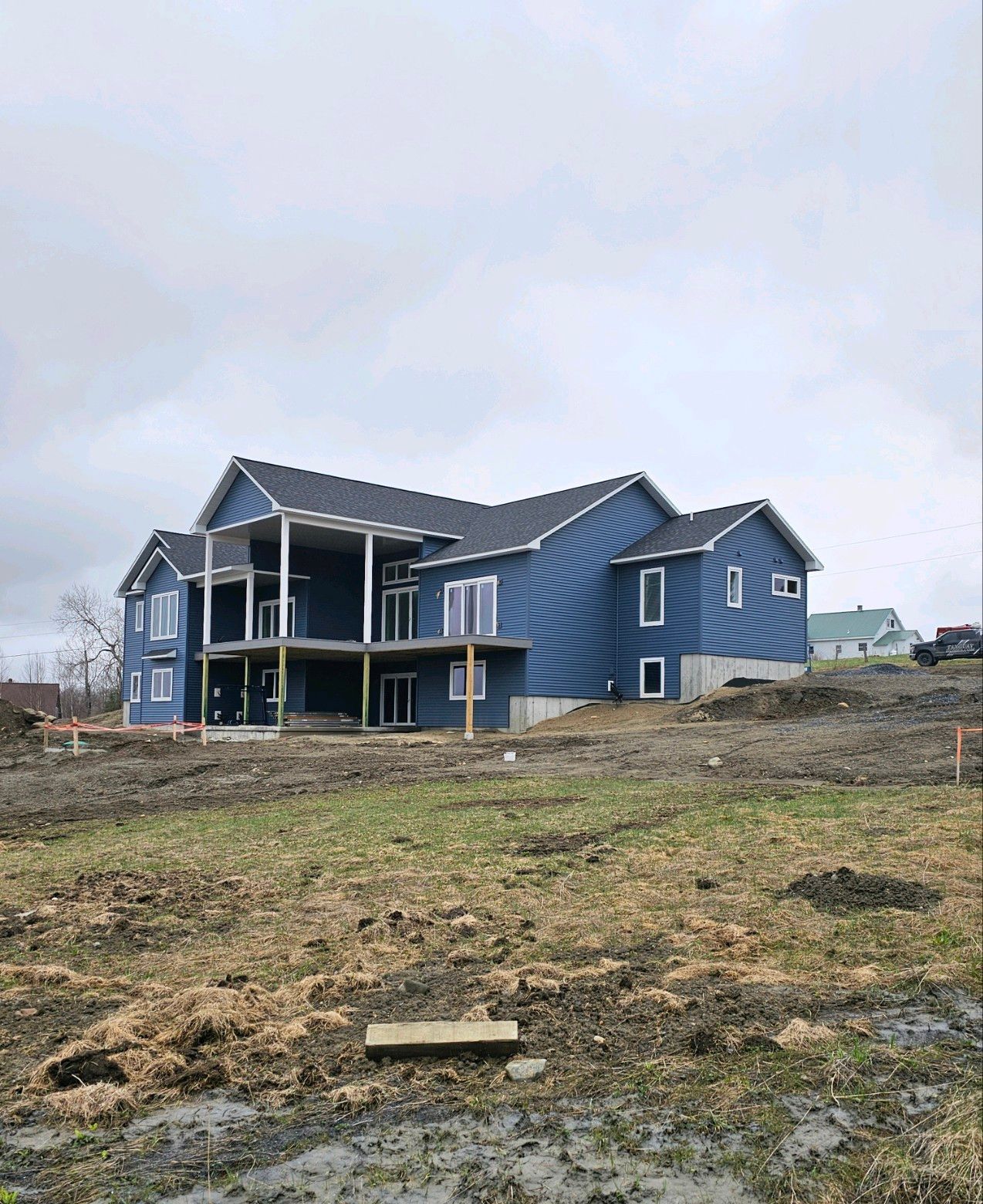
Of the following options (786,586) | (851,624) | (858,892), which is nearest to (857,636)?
(851,624)

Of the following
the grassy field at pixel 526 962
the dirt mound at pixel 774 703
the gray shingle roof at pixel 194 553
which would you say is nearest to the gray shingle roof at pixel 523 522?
the dirt mound at pixel 774 703

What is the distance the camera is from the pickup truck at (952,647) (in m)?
36.2

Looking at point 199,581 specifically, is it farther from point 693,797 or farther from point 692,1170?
point 692,1170

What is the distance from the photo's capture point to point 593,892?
7711 mm

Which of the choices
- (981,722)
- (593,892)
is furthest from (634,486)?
(593,892)

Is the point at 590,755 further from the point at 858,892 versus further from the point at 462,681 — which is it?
the point at 462,681

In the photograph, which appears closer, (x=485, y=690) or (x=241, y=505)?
(x=485, y=690)

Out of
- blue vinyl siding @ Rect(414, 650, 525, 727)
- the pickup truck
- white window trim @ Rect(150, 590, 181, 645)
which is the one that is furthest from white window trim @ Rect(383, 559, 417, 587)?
the pickup truck

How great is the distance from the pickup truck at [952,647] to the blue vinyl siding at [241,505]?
23.5 metres

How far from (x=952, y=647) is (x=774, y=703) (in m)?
13.4

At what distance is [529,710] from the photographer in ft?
99.7

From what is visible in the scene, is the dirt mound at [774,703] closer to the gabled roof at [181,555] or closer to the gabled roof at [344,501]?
the gabled roof at [344,501]

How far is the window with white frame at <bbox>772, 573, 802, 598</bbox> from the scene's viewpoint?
33853 millimetres

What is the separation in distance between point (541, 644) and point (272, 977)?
2528cm
